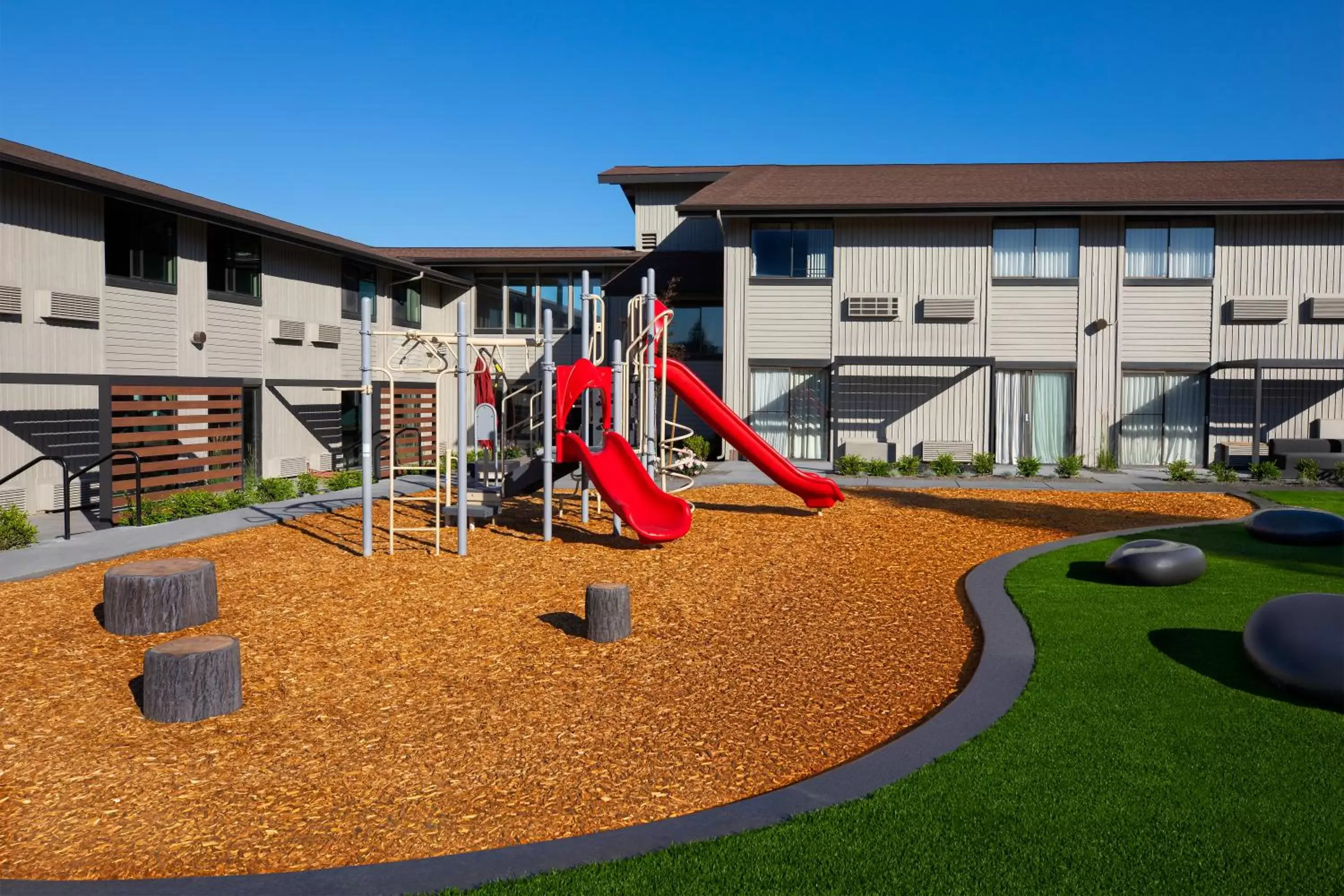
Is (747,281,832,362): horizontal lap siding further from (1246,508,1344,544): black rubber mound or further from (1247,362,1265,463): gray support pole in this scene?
(1246,508,1344,544): black rubber mound

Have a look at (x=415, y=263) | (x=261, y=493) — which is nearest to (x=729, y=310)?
(x=415, y=263)

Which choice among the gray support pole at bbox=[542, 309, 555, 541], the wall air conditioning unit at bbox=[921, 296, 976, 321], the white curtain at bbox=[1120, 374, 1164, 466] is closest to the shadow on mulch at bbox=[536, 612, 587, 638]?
the gray support pole at bbox=[542, 309, 555, 541]

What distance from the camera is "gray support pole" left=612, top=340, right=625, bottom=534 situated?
38.8ft

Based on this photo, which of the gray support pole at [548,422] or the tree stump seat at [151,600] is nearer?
the tree stump seat at [151,600]

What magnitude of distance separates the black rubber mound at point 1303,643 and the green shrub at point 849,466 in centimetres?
1346

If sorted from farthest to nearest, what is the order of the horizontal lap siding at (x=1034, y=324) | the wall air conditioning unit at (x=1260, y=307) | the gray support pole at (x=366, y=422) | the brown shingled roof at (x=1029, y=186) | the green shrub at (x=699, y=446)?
the horizontal lap siding at (x=1034, y=324)
the wall air conditioning unit at (x=1260, y=307)
the brown shingled roof at (x=1029, y=186)
the green shrub at (x=699, y=446)
the gray support pole at (x=366, y=422)

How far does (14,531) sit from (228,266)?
801 centimetres

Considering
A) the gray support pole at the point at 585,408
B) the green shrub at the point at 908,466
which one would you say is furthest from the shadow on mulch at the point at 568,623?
the green shrub at the point at 908,466

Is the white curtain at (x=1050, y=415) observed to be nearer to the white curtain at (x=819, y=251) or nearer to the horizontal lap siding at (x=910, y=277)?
the horizontal lap siding at (x=910, y=277)

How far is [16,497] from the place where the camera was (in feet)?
44.6

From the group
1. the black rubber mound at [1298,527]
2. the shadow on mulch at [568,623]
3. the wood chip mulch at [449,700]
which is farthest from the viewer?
the black rubber mound at [1298,527]

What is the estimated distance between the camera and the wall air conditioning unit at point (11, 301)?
42.5ft

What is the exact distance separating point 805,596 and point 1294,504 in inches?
413

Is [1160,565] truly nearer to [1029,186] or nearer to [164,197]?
[164,197]
